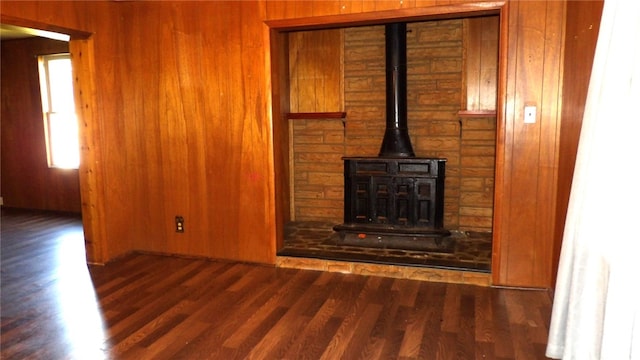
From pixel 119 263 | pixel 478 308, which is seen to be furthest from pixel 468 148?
pixel 119 263

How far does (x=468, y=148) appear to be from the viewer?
440 centimetres

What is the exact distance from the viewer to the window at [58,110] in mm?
5945

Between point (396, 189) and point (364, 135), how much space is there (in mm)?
978

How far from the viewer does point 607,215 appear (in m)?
1.63

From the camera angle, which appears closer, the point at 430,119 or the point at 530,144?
the point at 530,144

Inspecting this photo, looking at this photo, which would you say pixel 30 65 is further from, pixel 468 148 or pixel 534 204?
pixel 534 204

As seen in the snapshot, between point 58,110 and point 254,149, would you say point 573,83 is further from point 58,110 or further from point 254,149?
point 58,110

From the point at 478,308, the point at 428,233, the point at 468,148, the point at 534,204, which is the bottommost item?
the point at 478,308

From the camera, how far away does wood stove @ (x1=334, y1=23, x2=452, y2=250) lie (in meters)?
3.87

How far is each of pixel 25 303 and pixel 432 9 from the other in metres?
3.38

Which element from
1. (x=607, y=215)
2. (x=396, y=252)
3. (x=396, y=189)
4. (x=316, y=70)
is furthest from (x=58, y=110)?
(x=607, y=215)

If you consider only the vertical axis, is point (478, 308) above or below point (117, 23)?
below

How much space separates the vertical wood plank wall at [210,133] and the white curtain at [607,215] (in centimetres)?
127

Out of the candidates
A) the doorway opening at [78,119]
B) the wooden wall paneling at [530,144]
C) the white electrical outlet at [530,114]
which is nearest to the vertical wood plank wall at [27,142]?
the doorway opening at [78,119]
